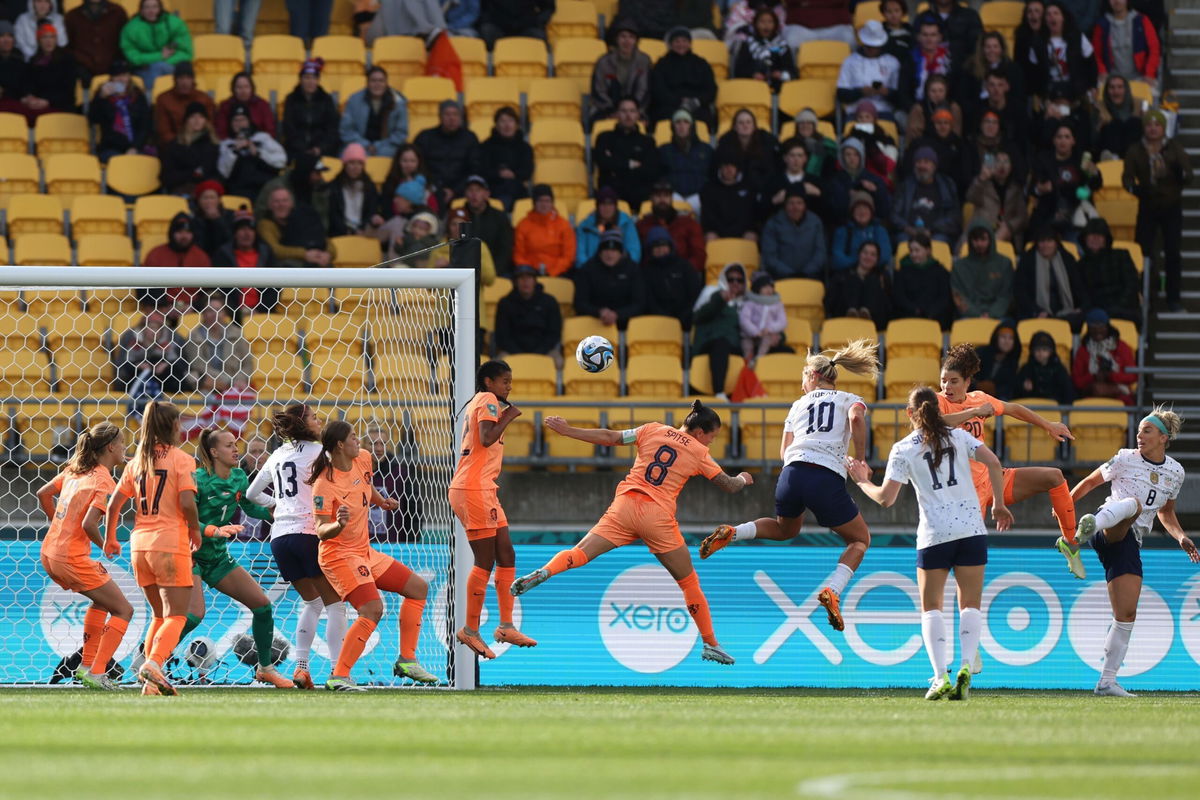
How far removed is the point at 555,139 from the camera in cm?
1823

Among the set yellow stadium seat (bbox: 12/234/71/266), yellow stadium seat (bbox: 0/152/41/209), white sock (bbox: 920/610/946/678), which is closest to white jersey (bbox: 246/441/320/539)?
white sock (bbox: 920/610/946/678)

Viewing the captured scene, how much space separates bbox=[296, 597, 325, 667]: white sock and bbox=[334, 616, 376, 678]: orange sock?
0.41 metres

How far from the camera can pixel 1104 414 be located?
51.8ft

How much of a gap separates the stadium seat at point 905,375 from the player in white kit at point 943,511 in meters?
6.00

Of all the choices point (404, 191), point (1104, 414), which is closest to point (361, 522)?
point (404, 191)

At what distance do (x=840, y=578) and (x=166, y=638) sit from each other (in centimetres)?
416

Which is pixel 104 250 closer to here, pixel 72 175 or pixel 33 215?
pixel 33 215

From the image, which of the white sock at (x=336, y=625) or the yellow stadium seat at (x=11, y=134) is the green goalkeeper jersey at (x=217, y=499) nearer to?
the white sock at (x=336, y=625)

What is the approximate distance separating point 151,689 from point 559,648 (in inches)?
138

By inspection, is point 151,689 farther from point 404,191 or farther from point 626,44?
point 626,44

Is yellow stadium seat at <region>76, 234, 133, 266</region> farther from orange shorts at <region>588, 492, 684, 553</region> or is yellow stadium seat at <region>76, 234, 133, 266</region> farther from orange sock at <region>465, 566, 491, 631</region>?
orange shorts at <region>588, 492, 684, 553</region>

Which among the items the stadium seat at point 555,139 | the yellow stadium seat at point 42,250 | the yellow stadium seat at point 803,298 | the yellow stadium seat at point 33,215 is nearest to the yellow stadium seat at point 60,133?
the yellow stadium seat at point 33,215

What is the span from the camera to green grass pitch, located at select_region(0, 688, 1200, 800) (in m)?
5.67

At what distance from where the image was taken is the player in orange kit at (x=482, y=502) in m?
11.6
